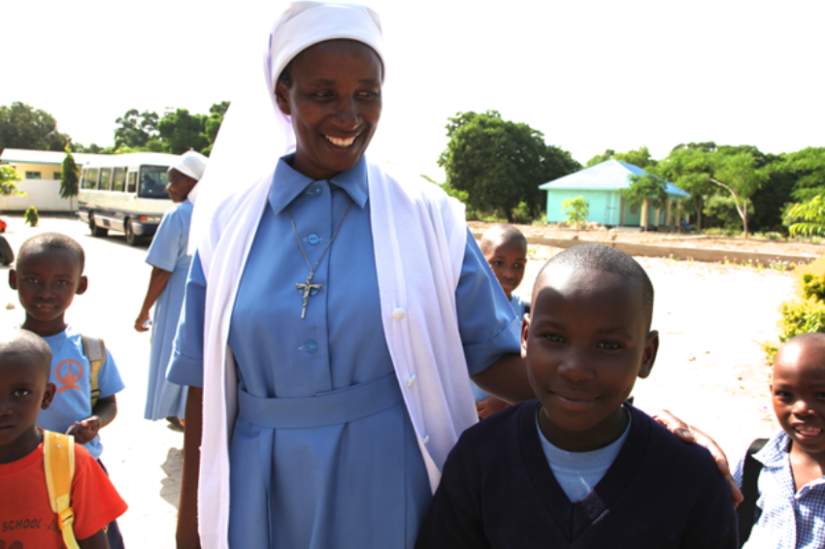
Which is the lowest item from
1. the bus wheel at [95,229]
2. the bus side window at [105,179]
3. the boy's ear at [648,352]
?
the boy's ear at [648,352]

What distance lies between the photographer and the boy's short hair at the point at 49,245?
2.47 m

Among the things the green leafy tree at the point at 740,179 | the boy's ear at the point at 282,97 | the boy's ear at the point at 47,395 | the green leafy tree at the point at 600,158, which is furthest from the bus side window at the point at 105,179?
the green leafy tree at the point at 600,158

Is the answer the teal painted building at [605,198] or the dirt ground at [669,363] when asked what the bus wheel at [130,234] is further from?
the teal painted building at [605,198]

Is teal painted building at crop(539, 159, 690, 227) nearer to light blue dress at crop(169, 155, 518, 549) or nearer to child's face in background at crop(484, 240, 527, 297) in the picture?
child's face in background at crop(484, 240, 527, 297)

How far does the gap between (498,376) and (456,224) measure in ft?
1.24

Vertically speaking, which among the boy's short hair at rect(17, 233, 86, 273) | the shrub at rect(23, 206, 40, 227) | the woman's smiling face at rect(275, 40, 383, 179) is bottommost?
the boy's short hair at rect(17, 233, 86, 273)

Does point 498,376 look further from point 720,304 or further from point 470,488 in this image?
point 720,304

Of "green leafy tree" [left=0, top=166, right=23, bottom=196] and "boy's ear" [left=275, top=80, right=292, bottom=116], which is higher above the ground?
"green leafy tree" [left=0, top=166, right=23, bottom=196]

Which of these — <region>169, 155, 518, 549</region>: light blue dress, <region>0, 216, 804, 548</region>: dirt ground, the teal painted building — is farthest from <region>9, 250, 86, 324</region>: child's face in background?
the teal painted building

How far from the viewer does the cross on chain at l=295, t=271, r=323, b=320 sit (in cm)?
149

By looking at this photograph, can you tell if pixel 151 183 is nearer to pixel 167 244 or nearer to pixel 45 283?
pixel 167 244

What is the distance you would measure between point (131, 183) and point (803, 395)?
18096 mm

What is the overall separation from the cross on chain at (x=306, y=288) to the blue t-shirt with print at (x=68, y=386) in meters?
1.26

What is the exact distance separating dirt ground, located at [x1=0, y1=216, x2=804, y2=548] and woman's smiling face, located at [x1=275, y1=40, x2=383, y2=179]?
56.7 inches
